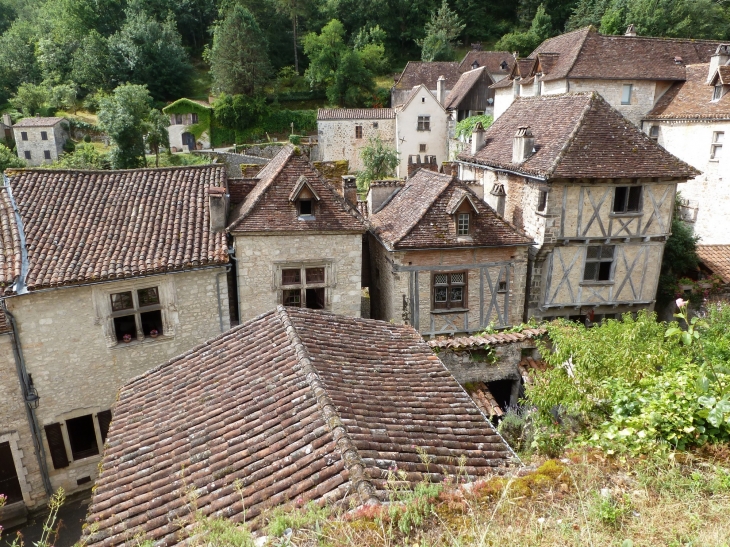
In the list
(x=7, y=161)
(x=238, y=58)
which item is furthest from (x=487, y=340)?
(x=238, y=58)

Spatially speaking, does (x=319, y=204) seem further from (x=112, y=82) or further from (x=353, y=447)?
(x=112, y=82)

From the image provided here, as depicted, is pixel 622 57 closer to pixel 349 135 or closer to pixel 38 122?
pixel 349 135

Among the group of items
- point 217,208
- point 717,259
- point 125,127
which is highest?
point 125,127

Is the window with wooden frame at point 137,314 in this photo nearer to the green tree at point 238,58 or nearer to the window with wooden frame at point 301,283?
the window with wooden frame at point 301,283

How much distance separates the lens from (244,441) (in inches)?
242

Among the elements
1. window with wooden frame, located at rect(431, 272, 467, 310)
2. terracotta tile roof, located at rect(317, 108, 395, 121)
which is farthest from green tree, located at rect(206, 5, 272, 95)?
window with wooden frame, located at rect(431, 272, 467, 310)

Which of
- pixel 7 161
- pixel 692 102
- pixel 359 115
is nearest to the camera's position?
pixel 692 102

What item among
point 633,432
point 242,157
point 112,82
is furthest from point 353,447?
point 112,82

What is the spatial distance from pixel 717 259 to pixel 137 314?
68.4 feet

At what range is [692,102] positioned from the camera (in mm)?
24781

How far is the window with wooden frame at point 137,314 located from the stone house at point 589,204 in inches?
447

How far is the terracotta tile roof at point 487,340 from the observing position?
10602 millimetres

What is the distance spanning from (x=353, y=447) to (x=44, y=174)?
12.2m

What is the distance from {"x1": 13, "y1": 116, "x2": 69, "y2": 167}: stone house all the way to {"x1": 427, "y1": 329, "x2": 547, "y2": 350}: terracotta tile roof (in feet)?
155
